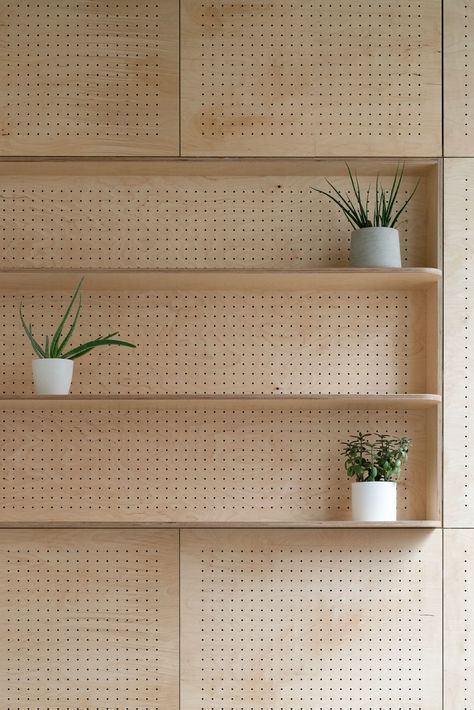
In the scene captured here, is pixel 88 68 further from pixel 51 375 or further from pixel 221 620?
pixel 221 620

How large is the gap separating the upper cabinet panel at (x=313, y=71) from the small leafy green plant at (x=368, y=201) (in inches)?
5.0

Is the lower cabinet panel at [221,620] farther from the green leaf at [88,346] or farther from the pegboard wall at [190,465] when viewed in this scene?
the green leaf at [88,346]

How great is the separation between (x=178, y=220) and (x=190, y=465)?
0.74m

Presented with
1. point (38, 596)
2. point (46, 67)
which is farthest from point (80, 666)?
point (46, 67)

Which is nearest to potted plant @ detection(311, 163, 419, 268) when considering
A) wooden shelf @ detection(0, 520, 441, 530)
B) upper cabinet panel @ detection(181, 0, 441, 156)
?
upper cabinet panel @ detection(181, 0, 441, 156)

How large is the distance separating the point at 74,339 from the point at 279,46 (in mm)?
1076

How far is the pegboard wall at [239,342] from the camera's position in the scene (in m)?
2.85

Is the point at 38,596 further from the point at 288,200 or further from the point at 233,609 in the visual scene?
the point at 288,200

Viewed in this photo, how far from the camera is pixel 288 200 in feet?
9.50

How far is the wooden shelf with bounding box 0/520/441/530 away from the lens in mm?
2629

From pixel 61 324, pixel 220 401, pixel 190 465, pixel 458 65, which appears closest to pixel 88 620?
pixel 190 465

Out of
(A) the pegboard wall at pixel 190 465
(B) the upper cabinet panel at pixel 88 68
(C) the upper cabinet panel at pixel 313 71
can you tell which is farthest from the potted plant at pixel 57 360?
(C) the upper cabinet panel at pixel 313 71

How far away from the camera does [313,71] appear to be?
2.86 meters

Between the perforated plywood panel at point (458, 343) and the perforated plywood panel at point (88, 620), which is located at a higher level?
the perforated plywood panel at point (458, 343)
